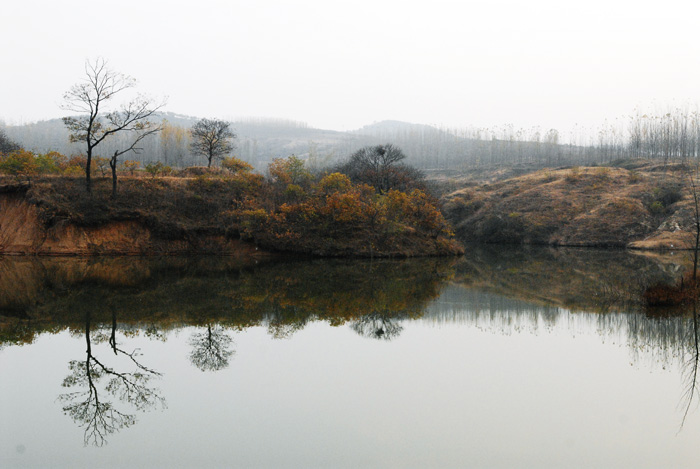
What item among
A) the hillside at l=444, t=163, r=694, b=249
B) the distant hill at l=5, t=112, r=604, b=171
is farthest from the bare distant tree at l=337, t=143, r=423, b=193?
the distant hill at l=5, t=112, r=604, b=171

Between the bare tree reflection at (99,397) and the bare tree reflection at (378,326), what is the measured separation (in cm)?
459

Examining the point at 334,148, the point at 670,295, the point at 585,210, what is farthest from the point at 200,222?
the point at 334,148

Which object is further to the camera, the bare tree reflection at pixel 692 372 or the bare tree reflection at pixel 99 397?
the bare tree reflection at pixel 692 372

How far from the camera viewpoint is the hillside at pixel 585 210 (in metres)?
44.9

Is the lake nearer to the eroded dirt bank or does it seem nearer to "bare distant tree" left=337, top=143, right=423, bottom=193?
the eroded dirt bank

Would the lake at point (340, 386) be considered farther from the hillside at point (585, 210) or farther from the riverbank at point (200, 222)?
the hillside at point (585, 210)

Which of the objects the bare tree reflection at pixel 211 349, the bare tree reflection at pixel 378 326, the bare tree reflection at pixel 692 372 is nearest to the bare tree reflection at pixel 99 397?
the bare tree reflection at pixel 211 349

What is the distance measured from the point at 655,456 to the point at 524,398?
5.81 feet

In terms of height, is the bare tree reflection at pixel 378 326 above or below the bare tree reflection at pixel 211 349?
below

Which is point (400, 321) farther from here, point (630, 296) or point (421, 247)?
point (421, 247)

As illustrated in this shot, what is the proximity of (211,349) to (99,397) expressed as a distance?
8.51 ft

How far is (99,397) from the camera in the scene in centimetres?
671

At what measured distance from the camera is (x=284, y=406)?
20.8 feet

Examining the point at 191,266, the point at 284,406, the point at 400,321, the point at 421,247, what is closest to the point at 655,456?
the point at 284,406
